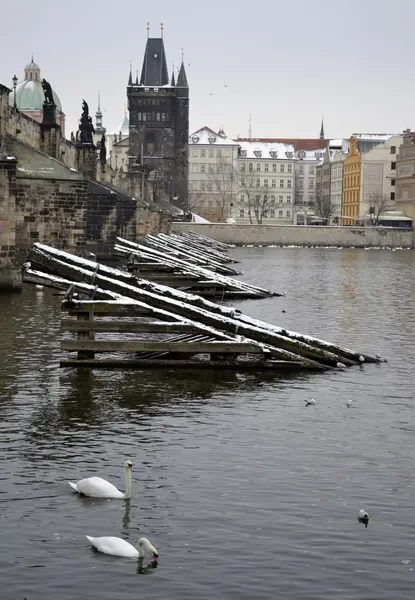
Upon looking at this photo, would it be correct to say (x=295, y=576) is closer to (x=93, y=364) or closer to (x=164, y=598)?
(x=164, y=598)

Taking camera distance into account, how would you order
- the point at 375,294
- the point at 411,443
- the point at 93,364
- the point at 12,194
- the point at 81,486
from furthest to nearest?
the point at 375,294 → the point at 12,194 → the point at 93,364 → the point at 411,443 → the point at 81,486

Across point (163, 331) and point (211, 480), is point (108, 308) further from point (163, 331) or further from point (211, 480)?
point (211, 480)

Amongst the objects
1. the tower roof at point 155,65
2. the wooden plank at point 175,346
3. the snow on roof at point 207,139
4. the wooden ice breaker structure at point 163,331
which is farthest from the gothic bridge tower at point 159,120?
the wooden plank at point 175,346

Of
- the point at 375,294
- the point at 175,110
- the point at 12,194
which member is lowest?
the point at 375,294

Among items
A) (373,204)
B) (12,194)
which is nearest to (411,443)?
(12,194)

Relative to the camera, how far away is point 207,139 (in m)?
191

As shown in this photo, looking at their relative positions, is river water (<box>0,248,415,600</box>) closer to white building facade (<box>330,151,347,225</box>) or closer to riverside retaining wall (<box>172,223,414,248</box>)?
riverside retaining wall (<box>172,223,414,248</box>)

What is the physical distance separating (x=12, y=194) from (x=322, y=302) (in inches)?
381

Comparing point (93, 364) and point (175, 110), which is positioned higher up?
point (175, 110)

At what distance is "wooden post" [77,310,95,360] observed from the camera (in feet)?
61.6

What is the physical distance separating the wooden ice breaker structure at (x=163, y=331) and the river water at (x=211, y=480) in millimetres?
459

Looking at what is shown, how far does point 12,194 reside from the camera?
32.0m

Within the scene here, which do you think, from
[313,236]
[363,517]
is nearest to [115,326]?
[363,517]

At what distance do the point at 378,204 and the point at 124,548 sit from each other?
140748 millimetres
